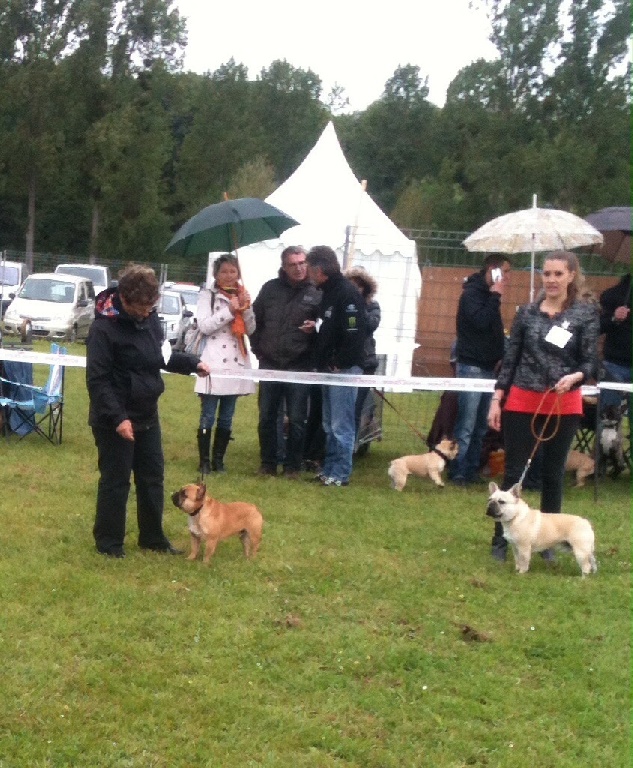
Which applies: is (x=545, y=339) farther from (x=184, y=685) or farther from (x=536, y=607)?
(x=184, y=685)

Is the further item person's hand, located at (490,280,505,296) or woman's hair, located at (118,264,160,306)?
person's hand, located at (490,280,505,296)

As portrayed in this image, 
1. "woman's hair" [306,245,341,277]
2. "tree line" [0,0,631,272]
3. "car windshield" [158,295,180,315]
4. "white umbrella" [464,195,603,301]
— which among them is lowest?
"car windshield" [158,295,180,315]

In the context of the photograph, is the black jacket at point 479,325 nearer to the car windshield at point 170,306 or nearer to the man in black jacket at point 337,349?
the man in black jacket at point 337,349

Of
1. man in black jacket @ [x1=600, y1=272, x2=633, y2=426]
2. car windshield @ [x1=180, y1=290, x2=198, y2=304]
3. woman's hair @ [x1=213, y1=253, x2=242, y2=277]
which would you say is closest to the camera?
woman's hair @ [x1=213, y1=253, x2=242, y2=277]

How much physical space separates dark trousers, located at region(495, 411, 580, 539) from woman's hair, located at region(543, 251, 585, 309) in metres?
0.70

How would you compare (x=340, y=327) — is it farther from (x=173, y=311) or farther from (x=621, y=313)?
(x=173, y=311)

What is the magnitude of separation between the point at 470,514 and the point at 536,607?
8.11 ft

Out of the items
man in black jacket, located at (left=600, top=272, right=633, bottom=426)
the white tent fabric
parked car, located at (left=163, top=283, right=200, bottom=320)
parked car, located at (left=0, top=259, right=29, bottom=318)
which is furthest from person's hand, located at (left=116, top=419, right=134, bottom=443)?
parked car, located at (left=0, top=259, right=29, bottom=318)

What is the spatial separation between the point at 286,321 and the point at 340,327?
1.65 ft

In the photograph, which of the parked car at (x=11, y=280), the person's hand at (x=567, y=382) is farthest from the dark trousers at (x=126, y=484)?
the parked car at (x=11, y=280)

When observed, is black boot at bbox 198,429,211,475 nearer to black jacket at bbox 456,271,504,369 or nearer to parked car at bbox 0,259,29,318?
black jacket at bbox 456,271,504,369

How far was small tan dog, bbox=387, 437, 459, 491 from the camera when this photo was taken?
8.95 meters

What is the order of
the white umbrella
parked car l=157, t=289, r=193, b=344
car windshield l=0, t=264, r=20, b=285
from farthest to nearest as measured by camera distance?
car windshield l=0, t=264, r=20, b=285 → parked car l=157, t=289, r=193, b=344 → the white umbrella

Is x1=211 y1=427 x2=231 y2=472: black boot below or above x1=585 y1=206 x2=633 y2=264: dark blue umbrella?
below
